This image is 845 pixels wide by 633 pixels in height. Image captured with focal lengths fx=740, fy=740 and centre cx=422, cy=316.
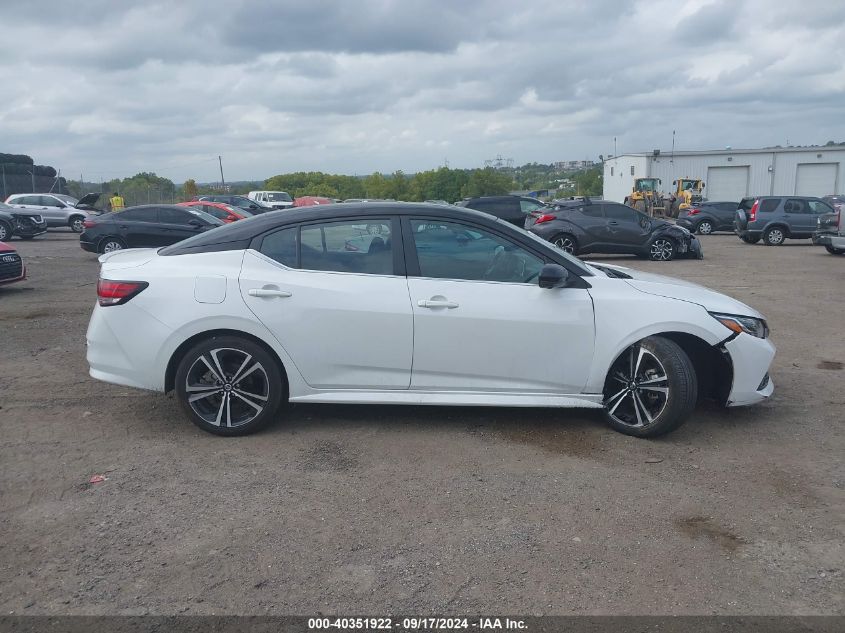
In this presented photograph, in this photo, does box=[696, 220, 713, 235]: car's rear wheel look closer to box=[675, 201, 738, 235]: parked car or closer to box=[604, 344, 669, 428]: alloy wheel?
box=[675, 201, 738, 235]: parked car

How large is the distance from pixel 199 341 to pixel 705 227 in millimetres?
31008

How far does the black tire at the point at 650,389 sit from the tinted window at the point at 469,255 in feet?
2.95

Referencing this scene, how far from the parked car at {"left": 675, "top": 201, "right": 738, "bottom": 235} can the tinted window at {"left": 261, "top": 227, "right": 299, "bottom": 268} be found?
30.0 metres

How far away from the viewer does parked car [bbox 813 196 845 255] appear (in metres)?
19.1

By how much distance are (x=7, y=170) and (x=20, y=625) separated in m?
47.6

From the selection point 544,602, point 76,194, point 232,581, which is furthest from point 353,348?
Answer: point 76,194

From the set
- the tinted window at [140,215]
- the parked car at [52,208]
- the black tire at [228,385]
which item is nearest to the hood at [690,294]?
the black tire at [228,385]

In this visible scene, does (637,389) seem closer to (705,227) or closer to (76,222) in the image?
(76,222)

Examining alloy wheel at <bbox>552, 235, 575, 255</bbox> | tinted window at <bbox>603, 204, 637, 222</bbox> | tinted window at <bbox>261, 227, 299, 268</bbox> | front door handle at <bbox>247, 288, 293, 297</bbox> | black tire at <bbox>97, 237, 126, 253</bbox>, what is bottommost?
alloy wheel at <bbox>552, 235, 575, 255</bbox>

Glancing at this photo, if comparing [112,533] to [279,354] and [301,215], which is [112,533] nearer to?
[279,354]

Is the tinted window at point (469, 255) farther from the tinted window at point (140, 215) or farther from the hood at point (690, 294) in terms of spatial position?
the tinted window at point (140, 215)

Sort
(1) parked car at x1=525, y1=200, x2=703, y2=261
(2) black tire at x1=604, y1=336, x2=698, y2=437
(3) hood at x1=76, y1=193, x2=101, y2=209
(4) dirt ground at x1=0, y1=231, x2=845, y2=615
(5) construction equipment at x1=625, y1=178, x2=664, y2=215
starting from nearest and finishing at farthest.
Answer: (4) dirt ground at x1=0, y1=231, x2=845, y2=615, (2) black tire at x1=604, y1=336, x2=698, y2=437, (1) parked car at x1=525, y1=200, x2=703, y2=261, (3) hood at x1=76, y1=193, x2=101, y2=209, (5) construction equipment at x1=625, y1=178, x2=664, y2=215

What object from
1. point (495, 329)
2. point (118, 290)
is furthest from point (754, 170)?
point (118, 290)

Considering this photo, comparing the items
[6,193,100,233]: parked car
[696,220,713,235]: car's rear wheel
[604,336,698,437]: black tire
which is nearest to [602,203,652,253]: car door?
[604,336,698,437]: black tire
